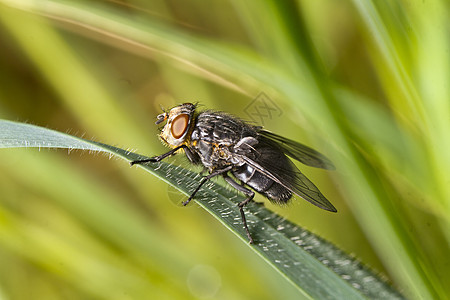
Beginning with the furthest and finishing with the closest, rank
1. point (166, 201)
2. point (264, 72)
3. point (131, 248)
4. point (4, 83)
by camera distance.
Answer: point (4, 83), point (166, 201), point (131, 248), point (264, 72)

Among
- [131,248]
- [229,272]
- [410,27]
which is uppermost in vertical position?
[410,27]

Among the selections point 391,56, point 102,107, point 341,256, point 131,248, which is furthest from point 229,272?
point 391,56

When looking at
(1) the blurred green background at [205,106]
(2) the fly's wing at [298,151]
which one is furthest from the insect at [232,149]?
(1) the blurred green background at [205,106]

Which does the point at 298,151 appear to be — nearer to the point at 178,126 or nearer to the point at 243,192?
the point at 243,192

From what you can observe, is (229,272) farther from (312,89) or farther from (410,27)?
Result: (410,27)

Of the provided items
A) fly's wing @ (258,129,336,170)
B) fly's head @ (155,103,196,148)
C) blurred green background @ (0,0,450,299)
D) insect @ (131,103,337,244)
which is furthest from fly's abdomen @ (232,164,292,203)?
fly's head @ (155,103,196,148)

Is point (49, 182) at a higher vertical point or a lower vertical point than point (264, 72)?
lower
